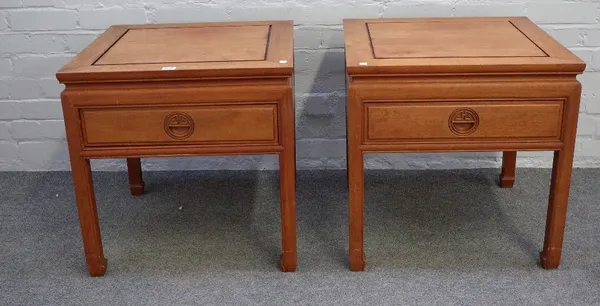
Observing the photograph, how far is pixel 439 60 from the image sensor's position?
1508 mm

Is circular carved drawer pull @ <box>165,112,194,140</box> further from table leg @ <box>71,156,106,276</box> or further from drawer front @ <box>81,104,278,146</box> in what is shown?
table leg @ <box>71,156,106,276</box>

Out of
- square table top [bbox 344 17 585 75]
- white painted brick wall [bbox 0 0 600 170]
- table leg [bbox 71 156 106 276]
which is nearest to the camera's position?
square table top [bbox 344 17 585 75]

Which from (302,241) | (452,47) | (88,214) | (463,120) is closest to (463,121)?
(463,120)

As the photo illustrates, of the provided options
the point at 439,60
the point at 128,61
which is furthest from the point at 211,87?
the point at 439,60

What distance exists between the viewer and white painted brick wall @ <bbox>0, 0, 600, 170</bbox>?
2.05 meters

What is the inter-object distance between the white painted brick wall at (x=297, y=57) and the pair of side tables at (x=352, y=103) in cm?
47

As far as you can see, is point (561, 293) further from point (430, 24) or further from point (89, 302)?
point (89, 302)

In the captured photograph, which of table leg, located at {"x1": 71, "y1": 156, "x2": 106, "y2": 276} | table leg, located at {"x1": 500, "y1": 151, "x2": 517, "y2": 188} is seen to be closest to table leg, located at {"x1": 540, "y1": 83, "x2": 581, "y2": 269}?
table leg, located at {"x1": 500, "y1": 151, "x2": 517, "y2": 188}

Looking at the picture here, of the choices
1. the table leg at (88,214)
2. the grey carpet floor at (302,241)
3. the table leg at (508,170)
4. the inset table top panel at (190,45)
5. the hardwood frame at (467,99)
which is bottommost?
the grey carpet floor at (302,241)

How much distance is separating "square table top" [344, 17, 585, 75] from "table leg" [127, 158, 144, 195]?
0.73 m

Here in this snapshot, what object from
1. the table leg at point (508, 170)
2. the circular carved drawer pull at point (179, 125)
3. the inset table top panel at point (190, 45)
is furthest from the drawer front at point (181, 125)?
the table leg at point (508, 170)

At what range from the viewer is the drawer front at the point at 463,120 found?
1511 mm

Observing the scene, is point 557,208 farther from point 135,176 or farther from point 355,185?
point 135,176

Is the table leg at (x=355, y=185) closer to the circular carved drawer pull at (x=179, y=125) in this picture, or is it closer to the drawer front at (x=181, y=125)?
the drawer front at (x=181, y=125)
